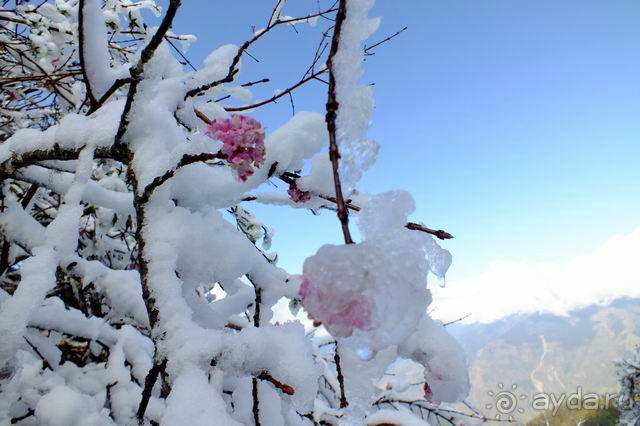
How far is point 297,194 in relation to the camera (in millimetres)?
930

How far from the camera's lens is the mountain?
472ft

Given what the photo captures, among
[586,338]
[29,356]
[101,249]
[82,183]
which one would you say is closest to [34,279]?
[82,183]

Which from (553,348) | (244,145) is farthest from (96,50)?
(553,348)

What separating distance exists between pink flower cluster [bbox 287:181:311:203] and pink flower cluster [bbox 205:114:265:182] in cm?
13

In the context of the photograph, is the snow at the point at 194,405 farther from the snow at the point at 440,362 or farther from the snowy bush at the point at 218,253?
the snow at the point at 440,362

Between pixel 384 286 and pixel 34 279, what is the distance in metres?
0.69

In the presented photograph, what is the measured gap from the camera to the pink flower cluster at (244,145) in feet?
2.57

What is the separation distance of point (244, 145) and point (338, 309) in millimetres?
410

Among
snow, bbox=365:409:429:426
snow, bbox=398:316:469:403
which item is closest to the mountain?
snow, bbox=365:409:429:426

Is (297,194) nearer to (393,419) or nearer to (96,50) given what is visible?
(96,50)

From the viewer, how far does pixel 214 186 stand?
907 mm

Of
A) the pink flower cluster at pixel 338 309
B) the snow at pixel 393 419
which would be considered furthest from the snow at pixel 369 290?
the snow at pixel 393 419

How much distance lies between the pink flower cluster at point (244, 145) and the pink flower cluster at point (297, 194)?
5.0 inches

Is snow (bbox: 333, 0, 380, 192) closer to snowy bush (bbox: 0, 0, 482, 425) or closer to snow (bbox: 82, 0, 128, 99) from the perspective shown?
snowy bush (bbox: 0, 0, 482, 425)
